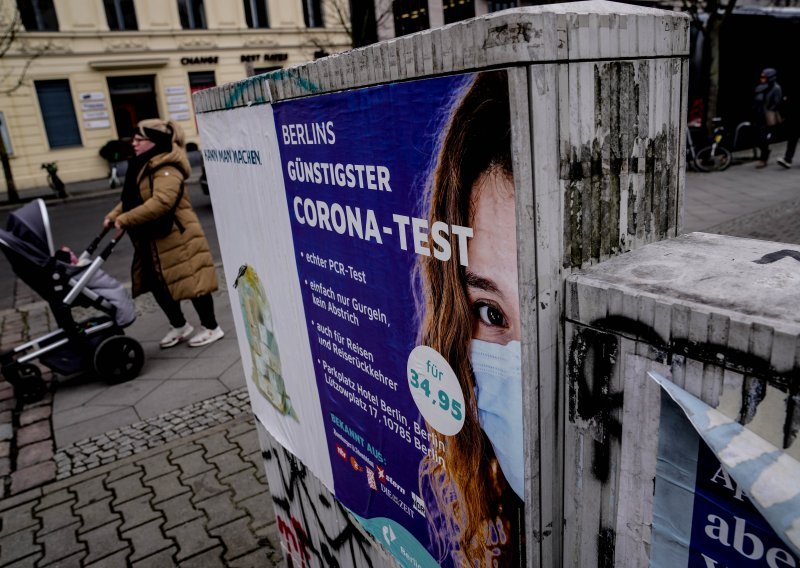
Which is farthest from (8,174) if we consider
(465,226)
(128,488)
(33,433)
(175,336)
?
(465,226)

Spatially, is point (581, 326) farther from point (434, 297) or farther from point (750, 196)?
point (750, 196)

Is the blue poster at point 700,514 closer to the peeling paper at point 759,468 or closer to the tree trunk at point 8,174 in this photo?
the peeling paper at point 759,468

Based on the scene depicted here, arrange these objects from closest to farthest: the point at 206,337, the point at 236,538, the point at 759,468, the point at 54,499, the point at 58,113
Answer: the point at 759,468 → the point at 236,538 → the point at 54,499 → the point at 206,337 → the point at 58,113

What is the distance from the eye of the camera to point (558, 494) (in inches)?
47.5

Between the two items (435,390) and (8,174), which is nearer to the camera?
(435,390)

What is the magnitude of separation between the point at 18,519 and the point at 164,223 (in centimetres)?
260

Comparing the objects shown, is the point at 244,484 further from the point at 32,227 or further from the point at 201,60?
the point at 201,60

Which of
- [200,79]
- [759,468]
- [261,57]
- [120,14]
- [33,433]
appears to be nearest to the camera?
Result: [759,468]

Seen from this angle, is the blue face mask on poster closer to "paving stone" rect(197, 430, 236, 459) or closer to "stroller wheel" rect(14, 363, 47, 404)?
"paving stone" rect(197, 430, 236, 459)

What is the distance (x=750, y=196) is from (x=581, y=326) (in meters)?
10.5

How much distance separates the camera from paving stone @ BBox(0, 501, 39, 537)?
11.4 feet

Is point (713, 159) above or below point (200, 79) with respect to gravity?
below

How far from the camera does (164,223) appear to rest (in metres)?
5.24

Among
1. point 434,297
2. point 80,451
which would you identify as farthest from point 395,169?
point 80,451
